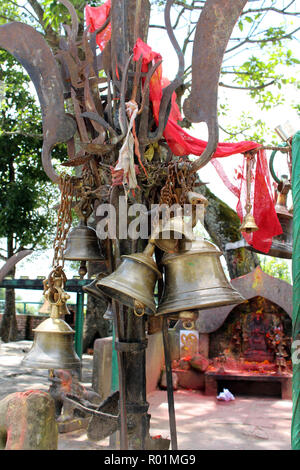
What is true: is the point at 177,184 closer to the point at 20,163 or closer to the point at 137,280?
the point at 137,280

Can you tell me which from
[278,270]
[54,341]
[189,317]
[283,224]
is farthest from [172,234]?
[278,270]

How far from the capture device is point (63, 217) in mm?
2969

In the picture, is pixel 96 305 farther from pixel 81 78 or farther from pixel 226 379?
pixel 81 78

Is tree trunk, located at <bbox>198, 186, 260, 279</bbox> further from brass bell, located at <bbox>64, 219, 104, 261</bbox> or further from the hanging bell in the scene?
brass bell, located at <bbox>64, 219, 104, 261</bbox>

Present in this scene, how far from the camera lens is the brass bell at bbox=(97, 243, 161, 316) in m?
2.41

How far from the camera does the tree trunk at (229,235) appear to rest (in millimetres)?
10406

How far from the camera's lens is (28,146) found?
41.4 feet

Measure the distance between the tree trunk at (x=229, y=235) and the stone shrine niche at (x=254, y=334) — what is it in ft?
3.71

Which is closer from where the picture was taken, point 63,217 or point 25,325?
Result: point 63,217

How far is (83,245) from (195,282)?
3.09 feet

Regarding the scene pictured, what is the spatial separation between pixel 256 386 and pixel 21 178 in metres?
8.19

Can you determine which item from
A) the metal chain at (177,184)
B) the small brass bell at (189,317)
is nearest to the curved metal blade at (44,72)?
the metal chain at (177,184)

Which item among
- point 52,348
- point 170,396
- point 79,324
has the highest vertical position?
point 52,348

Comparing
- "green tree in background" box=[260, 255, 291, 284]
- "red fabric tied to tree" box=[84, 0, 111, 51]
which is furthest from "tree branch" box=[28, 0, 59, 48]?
"green tree in background" box=[260, 255, 291, 284]
